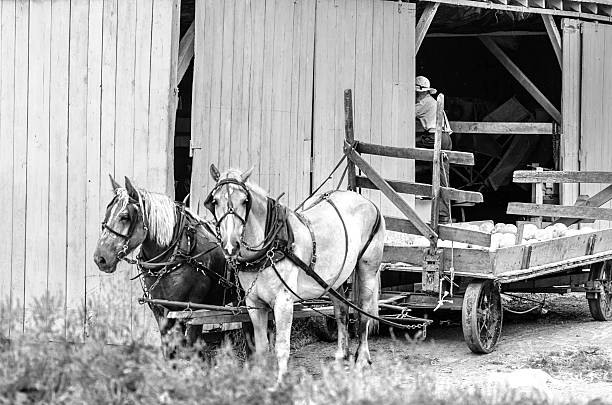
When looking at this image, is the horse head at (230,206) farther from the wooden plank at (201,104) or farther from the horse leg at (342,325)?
the wooden plank at (201,104)

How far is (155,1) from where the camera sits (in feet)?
34.6

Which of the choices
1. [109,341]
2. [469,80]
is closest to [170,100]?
[109,341]

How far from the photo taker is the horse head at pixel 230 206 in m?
8.40

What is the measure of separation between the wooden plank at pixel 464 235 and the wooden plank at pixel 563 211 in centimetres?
186

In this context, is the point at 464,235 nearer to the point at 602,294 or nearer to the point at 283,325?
the point at 283,325

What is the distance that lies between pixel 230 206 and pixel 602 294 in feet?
21.1

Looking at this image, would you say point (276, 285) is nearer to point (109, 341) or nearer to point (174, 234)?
point (174, 234)

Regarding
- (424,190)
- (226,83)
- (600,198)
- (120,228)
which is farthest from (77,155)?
(600,198)

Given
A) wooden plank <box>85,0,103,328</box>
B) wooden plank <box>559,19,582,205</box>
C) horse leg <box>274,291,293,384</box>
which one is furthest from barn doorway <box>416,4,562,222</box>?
horse leg <box>274,291,293,384</box>

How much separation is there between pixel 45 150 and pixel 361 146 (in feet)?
10.3

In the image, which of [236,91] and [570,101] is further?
[570,101]

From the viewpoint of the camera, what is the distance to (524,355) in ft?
36.6

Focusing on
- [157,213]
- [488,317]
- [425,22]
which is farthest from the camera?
[425,22]

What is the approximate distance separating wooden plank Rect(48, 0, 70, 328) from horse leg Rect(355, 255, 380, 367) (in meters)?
2.60
